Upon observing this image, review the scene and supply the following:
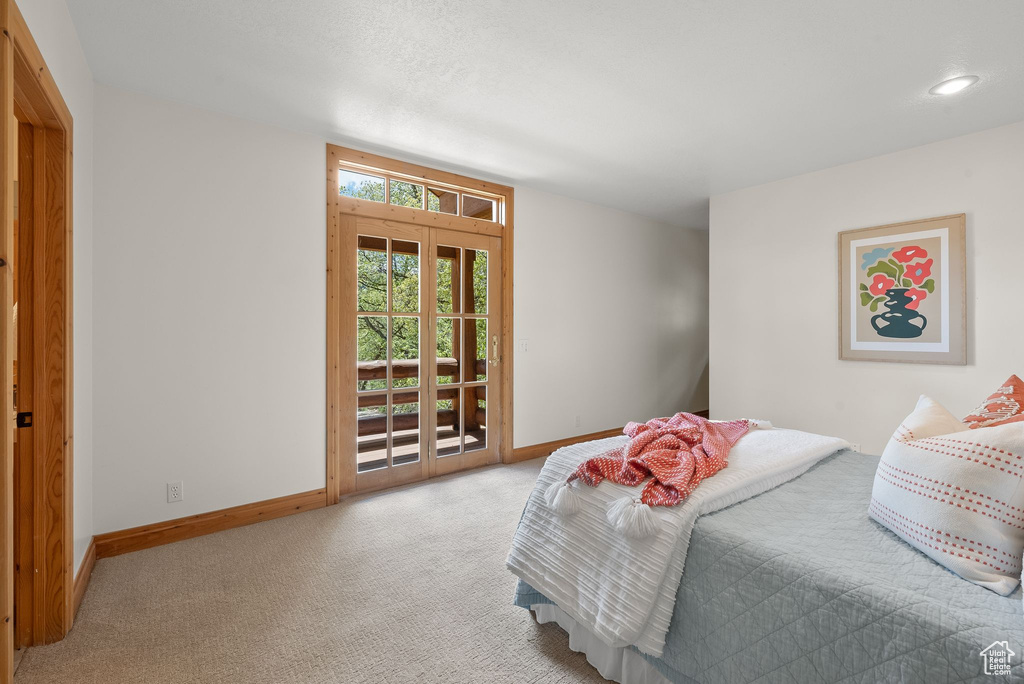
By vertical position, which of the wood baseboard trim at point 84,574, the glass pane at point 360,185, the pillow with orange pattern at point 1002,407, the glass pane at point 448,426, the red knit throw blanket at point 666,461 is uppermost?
the glass pane at point 360,185

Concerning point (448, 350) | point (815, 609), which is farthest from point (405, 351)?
point (815, 609)

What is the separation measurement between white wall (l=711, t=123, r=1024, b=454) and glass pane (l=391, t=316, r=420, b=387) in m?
2.83

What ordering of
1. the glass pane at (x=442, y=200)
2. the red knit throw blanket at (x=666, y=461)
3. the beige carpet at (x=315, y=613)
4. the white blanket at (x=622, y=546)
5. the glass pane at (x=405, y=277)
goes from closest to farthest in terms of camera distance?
the white blanket at (x=622, y=546)
the red knit throw blanket at (x=666, y=461)
the beige carpet at (x=315, y=613)
the glass pane at (x=405, y=277)
the glass pane at (x=442, y=200)

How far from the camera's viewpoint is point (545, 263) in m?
4.52

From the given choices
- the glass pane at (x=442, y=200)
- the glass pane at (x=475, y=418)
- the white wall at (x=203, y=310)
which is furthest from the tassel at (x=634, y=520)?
the glass pane at (x=442, y=200)

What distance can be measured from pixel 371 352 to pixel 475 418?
3.62 feet

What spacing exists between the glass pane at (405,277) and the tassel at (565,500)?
2.30 metres

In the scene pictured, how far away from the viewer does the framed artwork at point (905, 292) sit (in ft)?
10.7

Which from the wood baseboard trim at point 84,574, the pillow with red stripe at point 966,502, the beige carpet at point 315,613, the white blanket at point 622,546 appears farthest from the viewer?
the wood baseboard trim at point 84,574

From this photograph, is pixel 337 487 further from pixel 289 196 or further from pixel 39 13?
pixel 39 13

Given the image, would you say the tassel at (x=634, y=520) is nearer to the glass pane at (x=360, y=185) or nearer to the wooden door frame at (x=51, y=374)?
the wooden door frame at (x=51, y=374)

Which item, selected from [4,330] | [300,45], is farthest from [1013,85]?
[4,330]

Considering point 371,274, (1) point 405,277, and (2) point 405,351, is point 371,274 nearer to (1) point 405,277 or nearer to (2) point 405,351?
(1) point 405,277

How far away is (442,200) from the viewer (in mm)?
3986
